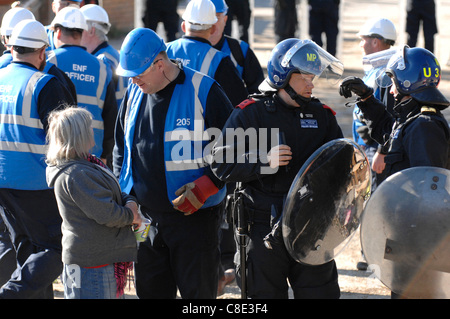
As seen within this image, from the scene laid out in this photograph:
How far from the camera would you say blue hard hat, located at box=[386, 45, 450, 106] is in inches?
185

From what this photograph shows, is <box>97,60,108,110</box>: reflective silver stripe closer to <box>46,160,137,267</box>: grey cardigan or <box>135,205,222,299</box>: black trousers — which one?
<box>135,205,222,299</box>: black trousers

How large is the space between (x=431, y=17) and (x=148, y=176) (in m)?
8.96

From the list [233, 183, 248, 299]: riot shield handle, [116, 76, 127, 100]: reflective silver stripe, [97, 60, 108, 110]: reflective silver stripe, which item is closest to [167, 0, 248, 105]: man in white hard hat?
[97, 60, 108, 110]: reflective silver stripe

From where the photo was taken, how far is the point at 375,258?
160 inches

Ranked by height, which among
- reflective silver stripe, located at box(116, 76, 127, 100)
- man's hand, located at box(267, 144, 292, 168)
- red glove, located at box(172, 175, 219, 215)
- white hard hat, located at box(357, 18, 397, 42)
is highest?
white hard hat, located at box(357, 18, 397, 42)

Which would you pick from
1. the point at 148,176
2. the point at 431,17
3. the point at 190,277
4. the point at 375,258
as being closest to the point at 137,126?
the point at 148,176

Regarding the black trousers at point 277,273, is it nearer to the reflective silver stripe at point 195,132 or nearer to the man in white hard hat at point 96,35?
the reflective silver stripe at point 195,132

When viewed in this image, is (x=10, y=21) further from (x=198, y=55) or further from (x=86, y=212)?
(x=86, y=212)

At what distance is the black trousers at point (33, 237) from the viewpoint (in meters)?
5.01

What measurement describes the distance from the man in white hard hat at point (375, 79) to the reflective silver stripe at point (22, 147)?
225 centimetres

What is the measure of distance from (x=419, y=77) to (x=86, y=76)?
2.86 meters

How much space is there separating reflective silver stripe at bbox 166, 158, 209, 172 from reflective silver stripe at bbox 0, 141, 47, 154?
1.01 metres

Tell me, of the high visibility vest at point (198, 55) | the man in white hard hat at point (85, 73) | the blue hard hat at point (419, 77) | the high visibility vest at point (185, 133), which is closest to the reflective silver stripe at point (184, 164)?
the high visibility vest at point (185, 133)

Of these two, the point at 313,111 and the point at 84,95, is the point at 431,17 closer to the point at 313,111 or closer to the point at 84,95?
the point at 84,95
